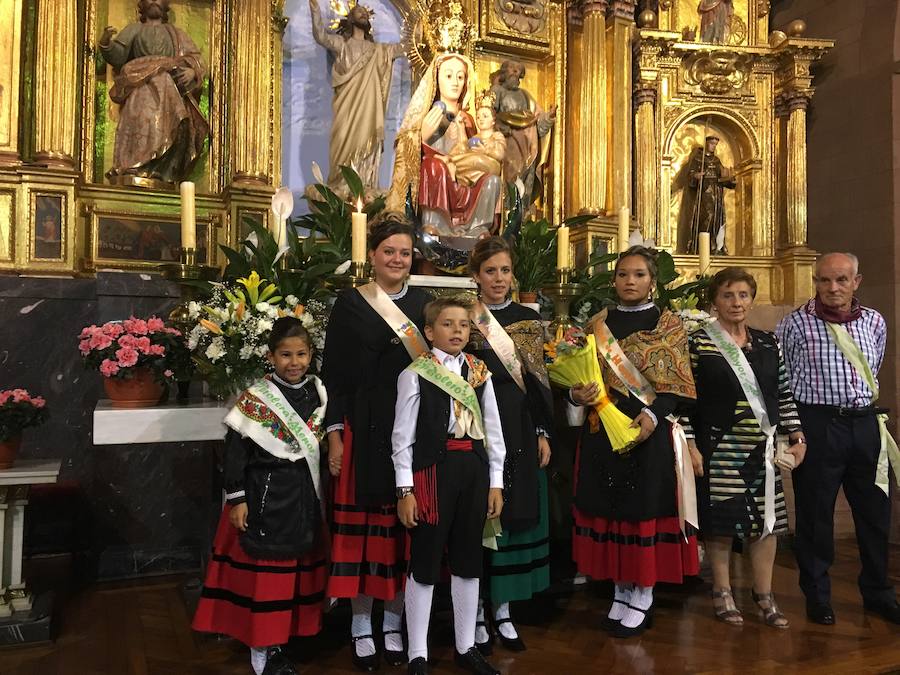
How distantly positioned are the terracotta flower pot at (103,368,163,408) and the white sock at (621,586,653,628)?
2390 millimetres

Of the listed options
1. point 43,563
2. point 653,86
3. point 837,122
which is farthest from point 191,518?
point 837,122

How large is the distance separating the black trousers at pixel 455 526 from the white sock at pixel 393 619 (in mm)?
373

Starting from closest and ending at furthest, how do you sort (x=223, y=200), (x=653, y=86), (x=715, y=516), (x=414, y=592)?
(x=414, y=592)
(x=715, y=516)
(x=223, y=200)
(x=653, y=86)

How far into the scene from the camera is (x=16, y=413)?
3.51 metres

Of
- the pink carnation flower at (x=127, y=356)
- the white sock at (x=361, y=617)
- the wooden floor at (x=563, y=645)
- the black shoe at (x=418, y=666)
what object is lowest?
the wooden floor at (x=563, y=645)

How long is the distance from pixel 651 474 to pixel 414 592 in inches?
45.4

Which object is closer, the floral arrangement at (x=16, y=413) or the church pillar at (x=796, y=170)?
the floral arrangement at (x=16, y=413)

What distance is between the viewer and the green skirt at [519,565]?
320 cm

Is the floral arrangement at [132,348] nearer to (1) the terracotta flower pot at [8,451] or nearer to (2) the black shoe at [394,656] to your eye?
(1) the terracotta flower pot at [8,451]

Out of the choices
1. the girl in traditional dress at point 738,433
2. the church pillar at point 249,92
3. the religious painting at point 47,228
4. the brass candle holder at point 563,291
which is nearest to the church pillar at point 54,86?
the religious painting at point 47,228

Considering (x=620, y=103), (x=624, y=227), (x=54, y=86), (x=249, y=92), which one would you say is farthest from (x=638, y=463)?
(x=620, y=103)

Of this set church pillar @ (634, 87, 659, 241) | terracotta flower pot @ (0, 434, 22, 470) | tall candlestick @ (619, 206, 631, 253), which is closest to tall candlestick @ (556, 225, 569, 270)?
tall candlestick @ (619, 206, 631, 253)

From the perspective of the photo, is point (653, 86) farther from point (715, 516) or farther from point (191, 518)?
point (191, 518)

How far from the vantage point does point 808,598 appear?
143 inches
